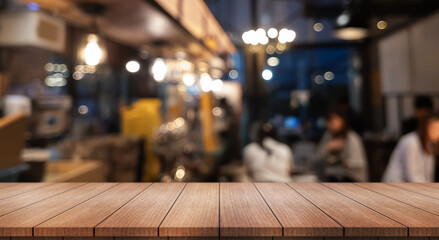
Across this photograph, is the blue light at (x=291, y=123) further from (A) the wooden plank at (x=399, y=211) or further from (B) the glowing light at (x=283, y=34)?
(A) the wooden plank at (x=399, y=211)

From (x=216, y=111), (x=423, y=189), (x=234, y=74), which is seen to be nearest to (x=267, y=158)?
(x=423, y=189)

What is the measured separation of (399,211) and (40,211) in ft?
4.23

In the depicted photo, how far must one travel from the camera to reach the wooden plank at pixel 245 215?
996 millimetres

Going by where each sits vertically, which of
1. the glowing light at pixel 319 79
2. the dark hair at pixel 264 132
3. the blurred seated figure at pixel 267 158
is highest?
the glowing light at pixel 319 79

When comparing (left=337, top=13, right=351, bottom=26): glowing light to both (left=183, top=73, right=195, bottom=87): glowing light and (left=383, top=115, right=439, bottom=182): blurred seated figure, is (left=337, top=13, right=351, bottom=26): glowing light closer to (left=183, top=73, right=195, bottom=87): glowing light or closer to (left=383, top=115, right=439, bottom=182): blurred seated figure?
(left=183, top=73, right=195, bottom=87): glowing light

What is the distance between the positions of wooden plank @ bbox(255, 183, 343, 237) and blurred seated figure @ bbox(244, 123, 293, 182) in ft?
7.03

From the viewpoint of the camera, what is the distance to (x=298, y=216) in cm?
110

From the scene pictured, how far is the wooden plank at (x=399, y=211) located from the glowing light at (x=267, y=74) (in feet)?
22.5

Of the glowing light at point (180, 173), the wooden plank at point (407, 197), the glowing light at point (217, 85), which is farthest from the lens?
the glowing light at point (217, 85)

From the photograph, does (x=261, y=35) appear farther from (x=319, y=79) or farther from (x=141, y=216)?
(x=141, y=216)

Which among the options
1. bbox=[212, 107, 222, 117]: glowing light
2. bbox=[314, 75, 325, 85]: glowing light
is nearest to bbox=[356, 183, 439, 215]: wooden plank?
bbox=[212, 107, 222, 117]: glowing light

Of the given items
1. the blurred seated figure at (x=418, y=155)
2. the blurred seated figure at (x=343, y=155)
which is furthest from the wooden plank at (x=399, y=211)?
the blurred seated figure at (x=343, y=155)

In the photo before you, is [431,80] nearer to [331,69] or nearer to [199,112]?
[331,69]

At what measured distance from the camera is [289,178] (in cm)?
376
